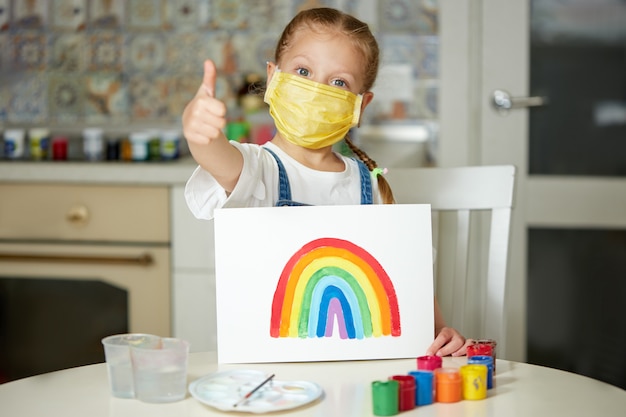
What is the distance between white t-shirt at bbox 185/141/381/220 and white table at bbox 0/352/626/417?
0.21 metres

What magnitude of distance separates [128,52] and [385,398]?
214 cm

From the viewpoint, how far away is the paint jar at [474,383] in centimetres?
102

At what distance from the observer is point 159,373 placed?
3.29 feet

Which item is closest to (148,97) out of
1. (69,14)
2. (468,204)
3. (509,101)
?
(69,14)

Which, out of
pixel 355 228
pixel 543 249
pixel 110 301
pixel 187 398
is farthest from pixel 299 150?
pixel 543 249

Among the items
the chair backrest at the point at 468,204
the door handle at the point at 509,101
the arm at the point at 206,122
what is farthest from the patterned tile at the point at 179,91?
the arm at the point at 206,122

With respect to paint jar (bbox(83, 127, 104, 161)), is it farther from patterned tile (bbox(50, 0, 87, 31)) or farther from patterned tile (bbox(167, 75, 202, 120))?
patterned tile (bbox(50, 0, 87, 31))

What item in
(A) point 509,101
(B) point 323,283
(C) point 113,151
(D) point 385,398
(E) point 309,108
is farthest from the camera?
(A) point 509,101

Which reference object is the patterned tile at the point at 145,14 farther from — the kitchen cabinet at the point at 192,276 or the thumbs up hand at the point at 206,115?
the thumbs up hand at the point at 206,115

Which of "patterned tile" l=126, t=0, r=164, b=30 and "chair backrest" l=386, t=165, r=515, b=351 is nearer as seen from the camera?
"chair backrest" l=386, t=165, r=515, b=351

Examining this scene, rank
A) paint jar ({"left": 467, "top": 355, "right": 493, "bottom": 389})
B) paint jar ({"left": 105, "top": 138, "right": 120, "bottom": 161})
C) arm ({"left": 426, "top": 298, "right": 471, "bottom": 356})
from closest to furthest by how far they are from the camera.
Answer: paint jar ({"left": 467, "top": 355, "right": 493, "bottom": 389}), arm ({"left": 426, "top": 298, "right": 471, "bottom": 356}), paint jar ({"left": 105, "top": 138, "right": 120, "bottom": 161})

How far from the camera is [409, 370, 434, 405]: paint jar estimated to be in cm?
101

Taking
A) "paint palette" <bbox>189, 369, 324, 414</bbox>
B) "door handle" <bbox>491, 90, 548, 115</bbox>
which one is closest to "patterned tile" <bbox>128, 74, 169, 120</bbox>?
"door handle" <bbox>491, 90, 548, 115</bbox>

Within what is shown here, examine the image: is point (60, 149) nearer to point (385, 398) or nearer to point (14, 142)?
point (14, 142)
